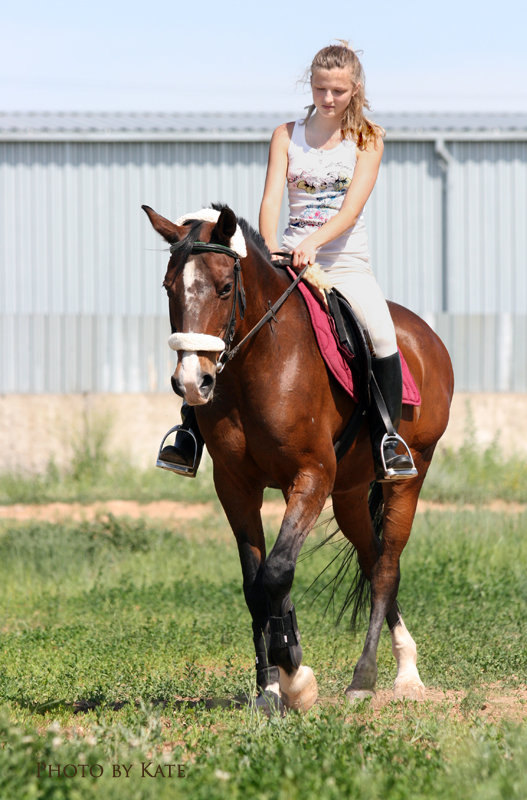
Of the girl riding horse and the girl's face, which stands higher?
the girl's face

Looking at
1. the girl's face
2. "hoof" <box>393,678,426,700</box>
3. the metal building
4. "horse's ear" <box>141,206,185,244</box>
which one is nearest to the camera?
"horse's ear" <box>141,206,185,244</box>

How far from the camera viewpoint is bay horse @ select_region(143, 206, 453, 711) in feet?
15.5

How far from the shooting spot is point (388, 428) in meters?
5.79

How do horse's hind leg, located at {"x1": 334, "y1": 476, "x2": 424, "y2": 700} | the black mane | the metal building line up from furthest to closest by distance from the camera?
the metal building → horse's hind leg, located at {"x1": 334, "y1": 476, "x2": 424, "y2": 700} → the black mane

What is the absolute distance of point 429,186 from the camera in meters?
18.5

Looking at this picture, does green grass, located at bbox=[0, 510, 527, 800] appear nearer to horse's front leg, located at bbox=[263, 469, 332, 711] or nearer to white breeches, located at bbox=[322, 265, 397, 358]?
horse's front leg, located at bbox=[263, 469, 332, 711]

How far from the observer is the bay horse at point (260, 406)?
471 centimetres

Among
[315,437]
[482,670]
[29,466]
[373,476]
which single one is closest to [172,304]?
[315,437]

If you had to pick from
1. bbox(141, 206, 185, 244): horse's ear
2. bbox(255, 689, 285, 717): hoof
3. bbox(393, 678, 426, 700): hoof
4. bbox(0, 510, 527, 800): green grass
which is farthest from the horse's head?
bbox(393, 678, 426, 700): hoof

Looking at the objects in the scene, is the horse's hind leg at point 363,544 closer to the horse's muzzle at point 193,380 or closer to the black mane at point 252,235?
the black mane at point 252,235

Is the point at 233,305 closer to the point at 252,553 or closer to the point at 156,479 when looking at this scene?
the point at 252,553

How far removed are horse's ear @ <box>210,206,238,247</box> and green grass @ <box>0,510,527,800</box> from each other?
211cm

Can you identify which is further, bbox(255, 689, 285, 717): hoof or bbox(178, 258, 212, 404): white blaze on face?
bbox(255, 689, 285, 717): hoof

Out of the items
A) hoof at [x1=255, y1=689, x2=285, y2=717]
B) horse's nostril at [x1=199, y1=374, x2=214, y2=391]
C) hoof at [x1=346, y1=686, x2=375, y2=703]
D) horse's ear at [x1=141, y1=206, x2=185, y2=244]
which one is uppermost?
horse's ear at [x1=141, y1=206, x2=185, y2=244]
